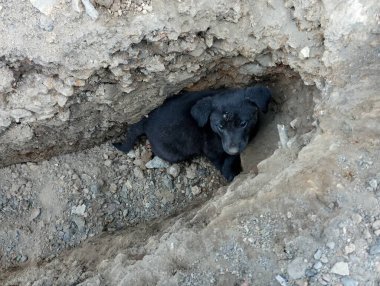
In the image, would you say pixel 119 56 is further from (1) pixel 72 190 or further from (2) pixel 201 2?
(1) pixel 72 190

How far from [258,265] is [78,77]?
5.84 ft

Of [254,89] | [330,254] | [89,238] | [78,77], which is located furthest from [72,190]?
[330,254]

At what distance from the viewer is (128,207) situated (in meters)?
4.61

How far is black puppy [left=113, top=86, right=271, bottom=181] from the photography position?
4.01 meters

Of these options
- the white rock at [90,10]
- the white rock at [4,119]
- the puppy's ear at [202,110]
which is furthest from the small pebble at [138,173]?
the white rock at [90,10]

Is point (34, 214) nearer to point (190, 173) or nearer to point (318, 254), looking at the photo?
point (190, 173)

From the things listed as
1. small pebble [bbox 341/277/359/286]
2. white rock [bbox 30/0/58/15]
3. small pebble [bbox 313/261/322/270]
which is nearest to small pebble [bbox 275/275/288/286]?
small pebble [bbox 313/261/322/270]

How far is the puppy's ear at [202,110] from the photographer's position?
407 cm

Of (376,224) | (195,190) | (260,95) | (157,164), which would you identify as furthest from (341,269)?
(157,164)

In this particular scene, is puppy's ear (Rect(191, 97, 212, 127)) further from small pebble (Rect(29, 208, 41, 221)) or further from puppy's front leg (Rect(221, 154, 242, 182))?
small pebble (Rect(29, 208, 41, 221))

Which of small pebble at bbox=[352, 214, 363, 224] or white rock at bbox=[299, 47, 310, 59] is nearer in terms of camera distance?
small pebble at bbox=[352, 214, 363, 224]

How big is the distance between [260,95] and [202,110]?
516 millimetres

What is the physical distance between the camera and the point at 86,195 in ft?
15.1

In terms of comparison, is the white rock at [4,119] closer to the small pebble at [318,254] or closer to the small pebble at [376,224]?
the small pebble at [318,254]
